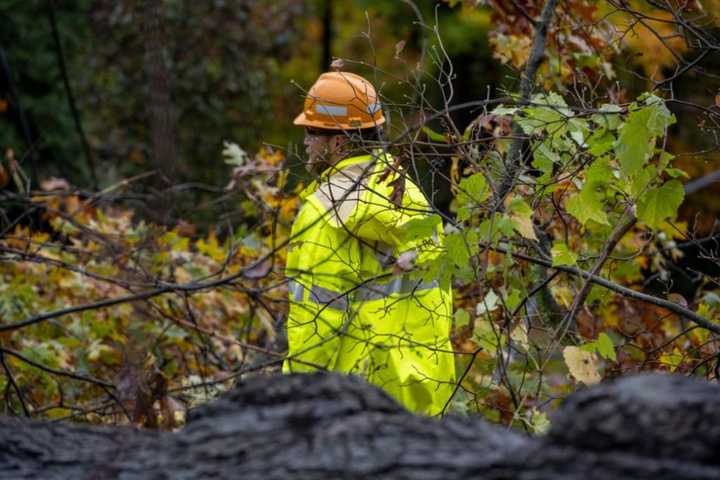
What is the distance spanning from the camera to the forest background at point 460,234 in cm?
397

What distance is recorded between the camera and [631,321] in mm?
5398

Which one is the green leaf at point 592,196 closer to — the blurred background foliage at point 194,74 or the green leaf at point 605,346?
the green leaf at point 605,346

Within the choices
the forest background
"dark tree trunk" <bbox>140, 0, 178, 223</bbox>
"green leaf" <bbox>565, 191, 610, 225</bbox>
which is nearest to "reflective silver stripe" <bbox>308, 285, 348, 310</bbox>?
the forest background

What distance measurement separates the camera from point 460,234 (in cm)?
388

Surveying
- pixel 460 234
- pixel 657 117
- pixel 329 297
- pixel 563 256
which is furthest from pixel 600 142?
pixel 329 297

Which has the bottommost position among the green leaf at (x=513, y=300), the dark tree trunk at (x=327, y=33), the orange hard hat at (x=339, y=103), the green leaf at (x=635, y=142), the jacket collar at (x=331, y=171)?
the green leaf at (x=513, y=300)

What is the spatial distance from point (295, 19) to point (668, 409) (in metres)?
22.5

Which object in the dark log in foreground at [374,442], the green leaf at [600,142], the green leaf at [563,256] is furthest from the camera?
the green leaf at [563,256]

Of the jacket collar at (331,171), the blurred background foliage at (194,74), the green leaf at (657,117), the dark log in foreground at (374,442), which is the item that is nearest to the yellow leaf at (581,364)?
the green leaf at (657,117)

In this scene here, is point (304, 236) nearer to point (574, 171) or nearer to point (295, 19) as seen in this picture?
point (574, 171)

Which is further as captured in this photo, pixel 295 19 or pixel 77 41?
pixel 295 19

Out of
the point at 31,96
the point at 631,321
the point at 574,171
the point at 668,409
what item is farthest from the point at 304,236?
the point at 31,96

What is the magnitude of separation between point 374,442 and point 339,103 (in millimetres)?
2582

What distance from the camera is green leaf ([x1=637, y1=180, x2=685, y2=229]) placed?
3.77m
